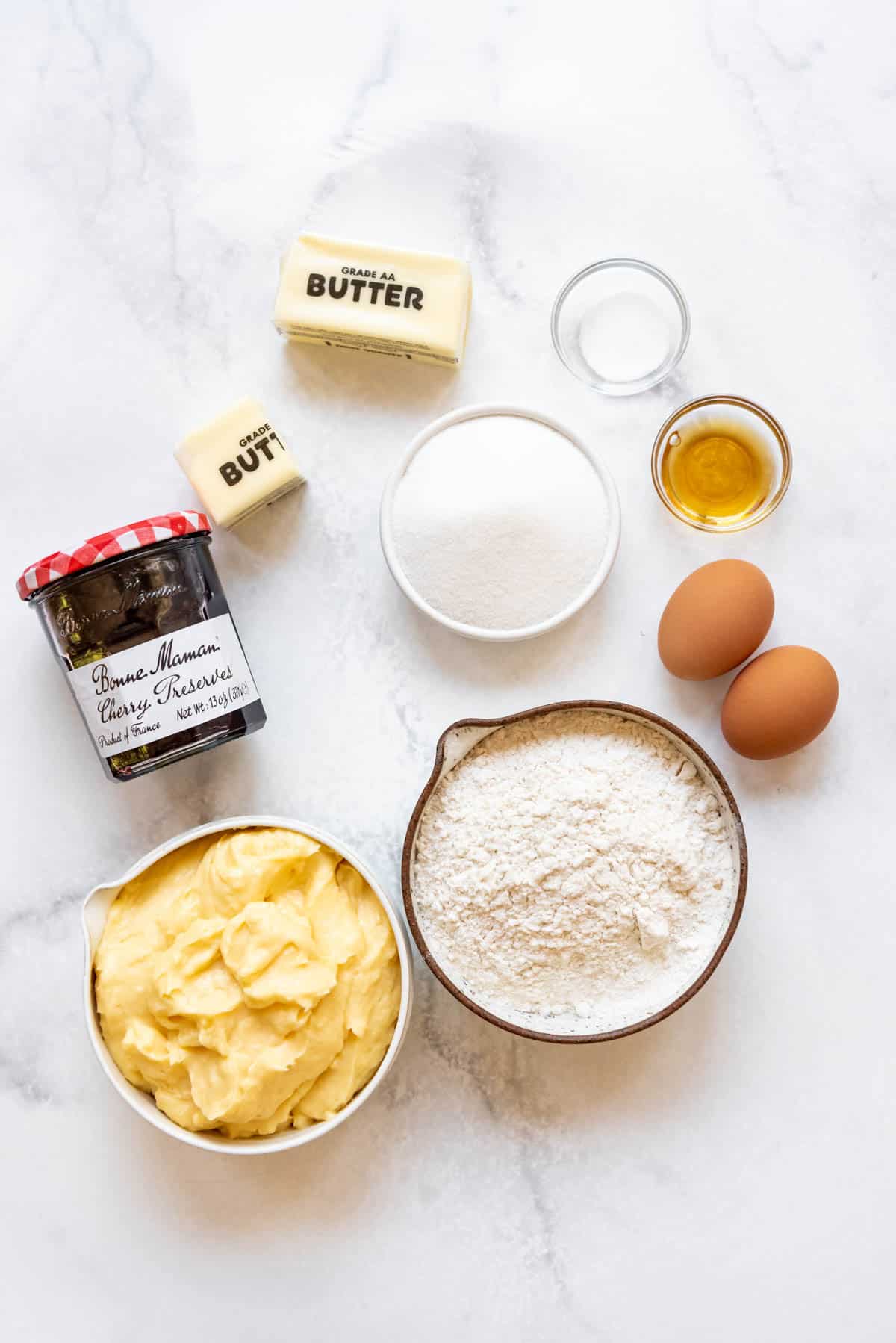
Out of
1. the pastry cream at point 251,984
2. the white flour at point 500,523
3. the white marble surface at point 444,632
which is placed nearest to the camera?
the pastry cream at point 251,984

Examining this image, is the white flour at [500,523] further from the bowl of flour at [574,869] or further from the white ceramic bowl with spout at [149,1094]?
the white ceramic bowl with spout at [149,1094]

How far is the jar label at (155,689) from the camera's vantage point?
115 cm

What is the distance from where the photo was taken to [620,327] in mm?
1360

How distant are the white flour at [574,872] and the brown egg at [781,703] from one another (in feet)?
0.29

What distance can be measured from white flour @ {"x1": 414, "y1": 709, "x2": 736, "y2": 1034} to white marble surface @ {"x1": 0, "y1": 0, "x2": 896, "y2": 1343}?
13 cm

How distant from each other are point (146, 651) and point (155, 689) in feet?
0.15

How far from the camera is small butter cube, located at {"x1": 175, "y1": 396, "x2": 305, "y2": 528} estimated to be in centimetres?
128

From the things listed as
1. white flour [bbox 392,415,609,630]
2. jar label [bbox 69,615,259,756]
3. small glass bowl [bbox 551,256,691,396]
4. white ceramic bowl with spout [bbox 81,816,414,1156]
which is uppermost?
small glass bowl [bbox 551,256,691,396]

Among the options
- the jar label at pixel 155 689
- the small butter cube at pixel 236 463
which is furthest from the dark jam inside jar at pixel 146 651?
the small butter cube at pixel 236 463

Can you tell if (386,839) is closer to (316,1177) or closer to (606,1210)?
(316,1177)

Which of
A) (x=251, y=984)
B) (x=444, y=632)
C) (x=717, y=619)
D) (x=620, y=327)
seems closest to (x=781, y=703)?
(x=717, y=619)

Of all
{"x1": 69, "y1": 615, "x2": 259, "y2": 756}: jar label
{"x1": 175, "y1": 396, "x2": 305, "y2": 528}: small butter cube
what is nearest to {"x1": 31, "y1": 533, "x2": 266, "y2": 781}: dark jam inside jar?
{"x1": 69, "y1": 615, "x2": 259, "y2": 756}: jar label

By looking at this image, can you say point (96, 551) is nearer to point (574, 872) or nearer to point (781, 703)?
point (574, 872)

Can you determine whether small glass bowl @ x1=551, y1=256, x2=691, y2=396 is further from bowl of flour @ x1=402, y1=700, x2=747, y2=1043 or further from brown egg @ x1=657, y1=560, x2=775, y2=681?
bowl of flour @ x1=402, y1=700, x2=747, y2=1043
